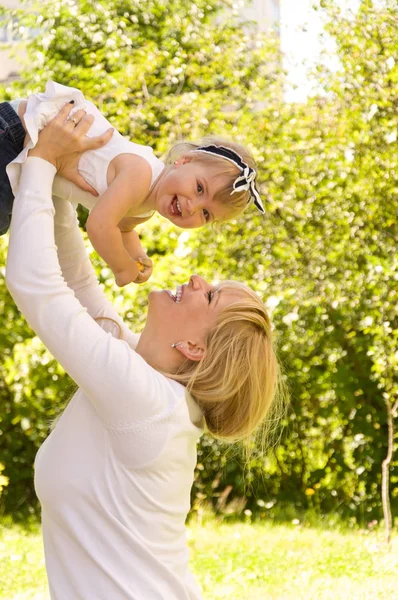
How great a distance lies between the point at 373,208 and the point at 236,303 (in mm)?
3644

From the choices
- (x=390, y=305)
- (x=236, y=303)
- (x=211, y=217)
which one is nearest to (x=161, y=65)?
(x=390, y=305)

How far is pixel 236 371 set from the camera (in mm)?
1993

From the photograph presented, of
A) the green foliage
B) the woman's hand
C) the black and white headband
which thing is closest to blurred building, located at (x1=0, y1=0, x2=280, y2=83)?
the green foliage

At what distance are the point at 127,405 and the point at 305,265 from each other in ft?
12.9

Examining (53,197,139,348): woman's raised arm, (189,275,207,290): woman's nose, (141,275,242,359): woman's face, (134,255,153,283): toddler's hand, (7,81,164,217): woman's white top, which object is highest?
(7,81,164,217): woman's white top

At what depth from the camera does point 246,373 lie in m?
2.01

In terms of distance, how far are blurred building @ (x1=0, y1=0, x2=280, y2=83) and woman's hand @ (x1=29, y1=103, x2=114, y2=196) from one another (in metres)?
5.50

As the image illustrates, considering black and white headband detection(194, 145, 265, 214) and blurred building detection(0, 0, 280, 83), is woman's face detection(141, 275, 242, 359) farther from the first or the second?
blurred building detection(0, 0, 280, 83)

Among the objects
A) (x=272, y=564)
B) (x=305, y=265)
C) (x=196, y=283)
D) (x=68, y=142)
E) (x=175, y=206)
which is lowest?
(x=272, y=564)

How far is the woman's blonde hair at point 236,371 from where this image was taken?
199 centimetres

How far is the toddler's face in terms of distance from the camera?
2432 millimetres

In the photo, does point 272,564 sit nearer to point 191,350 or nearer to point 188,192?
point 188,192

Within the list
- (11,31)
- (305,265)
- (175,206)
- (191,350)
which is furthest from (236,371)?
(11,31)

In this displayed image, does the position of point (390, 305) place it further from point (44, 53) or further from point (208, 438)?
point (44, 53)
